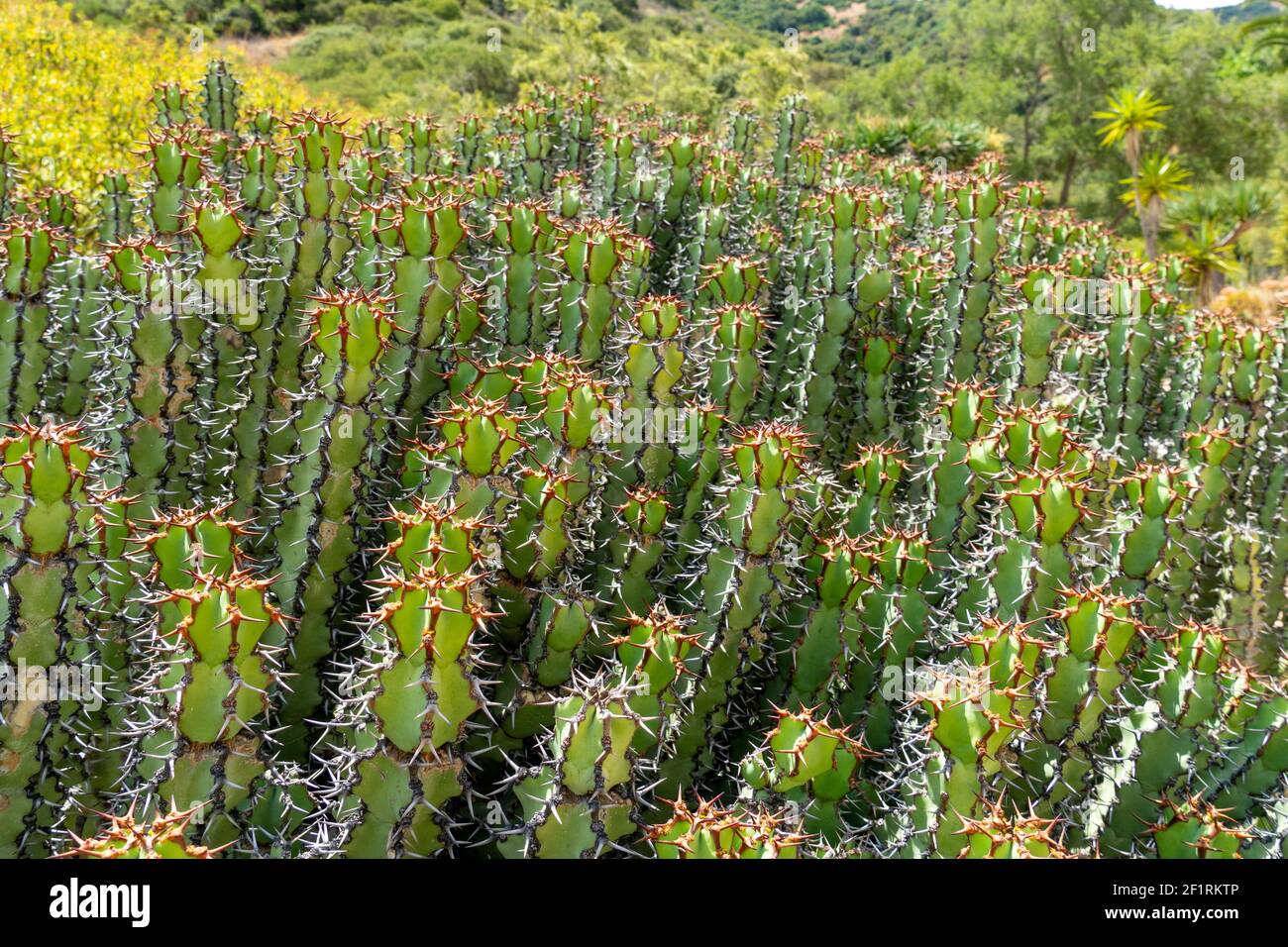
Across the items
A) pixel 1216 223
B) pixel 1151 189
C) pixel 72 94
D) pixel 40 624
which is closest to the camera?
pixel 40 624

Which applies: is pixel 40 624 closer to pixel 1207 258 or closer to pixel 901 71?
pixel 1207 258

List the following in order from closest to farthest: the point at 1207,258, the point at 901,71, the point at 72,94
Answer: the point at 72,94 → the point at 1207,258 → the point at 901,71

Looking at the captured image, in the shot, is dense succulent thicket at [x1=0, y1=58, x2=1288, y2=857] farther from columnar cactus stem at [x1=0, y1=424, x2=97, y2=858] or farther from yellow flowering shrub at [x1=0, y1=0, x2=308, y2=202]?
yellow flowering shrub at [x1=0, y1=0, x2=308, y2=202]

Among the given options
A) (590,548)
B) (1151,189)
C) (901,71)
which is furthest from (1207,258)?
(901,71)

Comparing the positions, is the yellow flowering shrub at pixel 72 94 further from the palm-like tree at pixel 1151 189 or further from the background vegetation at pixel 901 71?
the palm-like tree at pixel 1151 189

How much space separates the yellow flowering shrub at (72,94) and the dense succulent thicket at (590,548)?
149 inches

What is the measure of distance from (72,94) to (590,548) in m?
10.2

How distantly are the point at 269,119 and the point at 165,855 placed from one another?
516 cm

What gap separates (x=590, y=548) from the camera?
2730mm

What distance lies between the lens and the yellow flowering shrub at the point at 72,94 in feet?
24.1

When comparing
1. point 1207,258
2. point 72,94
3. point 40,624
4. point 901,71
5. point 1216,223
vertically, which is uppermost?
point 901,71

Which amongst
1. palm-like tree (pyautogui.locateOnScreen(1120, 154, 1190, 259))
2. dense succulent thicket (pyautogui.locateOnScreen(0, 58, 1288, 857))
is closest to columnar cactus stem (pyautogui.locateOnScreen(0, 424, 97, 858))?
dense succulent thicket (pyautogui.locateOnScreen(0, 58, 1288, 857))
